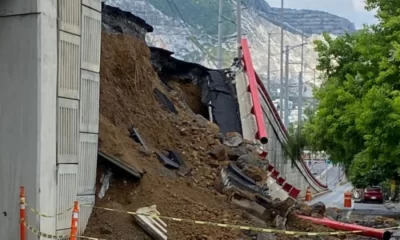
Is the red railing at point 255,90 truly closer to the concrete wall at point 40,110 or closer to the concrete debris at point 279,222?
the concrete debris at point 279,222

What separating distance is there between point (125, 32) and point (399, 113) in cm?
854

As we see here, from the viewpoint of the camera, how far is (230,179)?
12656 millimetres

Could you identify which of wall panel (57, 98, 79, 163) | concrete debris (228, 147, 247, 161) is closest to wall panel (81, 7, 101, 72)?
wall panel (57, 98, 79, 163)

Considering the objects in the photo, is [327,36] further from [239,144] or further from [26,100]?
[26,100]

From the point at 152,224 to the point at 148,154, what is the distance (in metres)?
2.52

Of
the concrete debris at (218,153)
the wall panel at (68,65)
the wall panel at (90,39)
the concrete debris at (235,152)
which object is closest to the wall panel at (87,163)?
the wall panel at (68,65)

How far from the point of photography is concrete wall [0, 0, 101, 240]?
908cm

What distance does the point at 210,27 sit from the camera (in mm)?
97250

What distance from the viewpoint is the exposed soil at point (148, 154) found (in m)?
10.3

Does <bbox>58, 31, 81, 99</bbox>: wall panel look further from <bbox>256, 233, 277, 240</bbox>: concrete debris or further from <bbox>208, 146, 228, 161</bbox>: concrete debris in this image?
<bbox>208, 146, 228, 161</bbox>: concrete debris

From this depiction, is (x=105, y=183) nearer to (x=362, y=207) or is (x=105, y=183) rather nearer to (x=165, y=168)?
(x=165, y=168)

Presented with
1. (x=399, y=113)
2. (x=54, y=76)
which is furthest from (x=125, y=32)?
(x=399, y=113)

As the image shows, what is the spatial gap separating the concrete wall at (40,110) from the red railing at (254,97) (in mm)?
10608

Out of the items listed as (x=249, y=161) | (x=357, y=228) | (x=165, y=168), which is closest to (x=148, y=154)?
(x=165, y=168)
